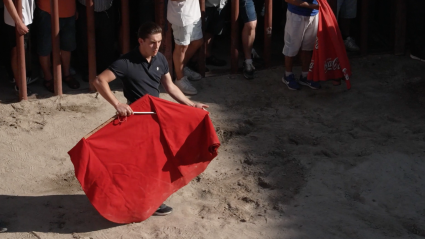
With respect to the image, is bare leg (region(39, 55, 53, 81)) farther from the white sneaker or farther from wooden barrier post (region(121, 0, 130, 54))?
the white sneaker

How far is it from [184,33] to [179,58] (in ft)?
1.13

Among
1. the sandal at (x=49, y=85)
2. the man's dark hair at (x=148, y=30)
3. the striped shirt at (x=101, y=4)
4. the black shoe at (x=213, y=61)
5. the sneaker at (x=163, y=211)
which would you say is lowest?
the sneaker at (x=163, y=211)

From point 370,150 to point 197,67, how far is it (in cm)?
273

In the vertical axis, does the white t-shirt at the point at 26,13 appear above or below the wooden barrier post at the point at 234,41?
above

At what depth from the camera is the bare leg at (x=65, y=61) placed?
8188 millimetres

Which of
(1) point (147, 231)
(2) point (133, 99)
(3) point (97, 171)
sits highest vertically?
(2) point (133, 99)

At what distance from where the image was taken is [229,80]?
889 cm

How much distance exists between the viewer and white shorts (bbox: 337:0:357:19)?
9320 mm

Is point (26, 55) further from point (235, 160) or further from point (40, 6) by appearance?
point (235, 160)

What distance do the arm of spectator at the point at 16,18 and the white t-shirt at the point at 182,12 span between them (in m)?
1.67

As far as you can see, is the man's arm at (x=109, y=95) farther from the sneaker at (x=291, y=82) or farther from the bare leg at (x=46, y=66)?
the sneaker at (x=291, y=82)

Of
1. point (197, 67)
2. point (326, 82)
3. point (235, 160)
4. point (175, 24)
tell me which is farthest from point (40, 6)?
point (326, 82)

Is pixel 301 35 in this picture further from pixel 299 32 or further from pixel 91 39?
pixel 91 39

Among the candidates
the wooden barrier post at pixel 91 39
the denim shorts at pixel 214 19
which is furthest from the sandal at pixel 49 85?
the denim shorts at pixel 214 19
